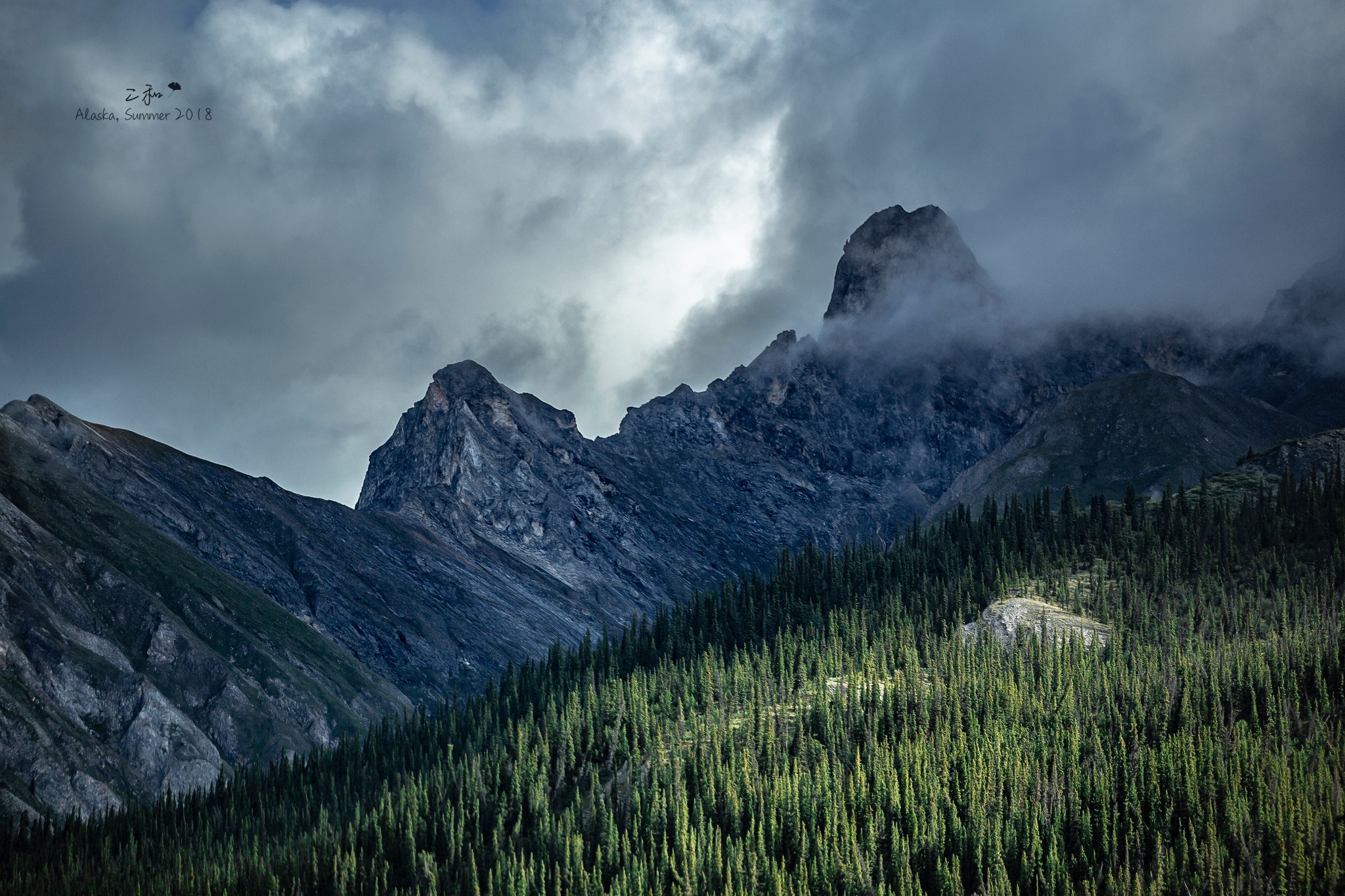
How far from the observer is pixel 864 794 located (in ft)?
451

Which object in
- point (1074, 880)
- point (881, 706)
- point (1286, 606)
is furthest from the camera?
point (1286, 606)

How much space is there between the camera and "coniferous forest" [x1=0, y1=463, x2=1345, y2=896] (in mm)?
123188

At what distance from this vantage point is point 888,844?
132m

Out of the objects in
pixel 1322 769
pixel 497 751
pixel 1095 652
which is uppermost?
pixel 1095 652

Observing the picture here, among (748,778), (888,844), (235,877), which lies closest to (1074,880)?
(888,844)

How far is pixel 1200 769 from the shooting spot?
134 meters

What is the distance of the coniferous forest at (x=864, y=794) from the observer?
123188 mm

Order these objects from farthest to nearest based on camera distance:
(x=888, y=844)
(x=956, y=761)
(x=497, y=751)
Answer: (x=497, y=751)
(x=956, y=761)
(x=888, y=844)

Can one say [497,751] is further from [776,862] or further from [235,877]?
[776,862]

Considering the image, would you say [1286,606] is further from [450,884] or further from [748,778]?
[450,884]

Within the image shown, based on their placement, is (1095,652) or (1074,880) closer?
(1074,880)

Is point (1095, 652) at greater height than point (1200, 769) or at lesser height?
greater

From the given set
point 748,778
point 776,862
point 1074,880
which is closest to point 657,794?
point 748,778

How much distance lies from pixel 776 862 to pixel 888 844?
14386mm
